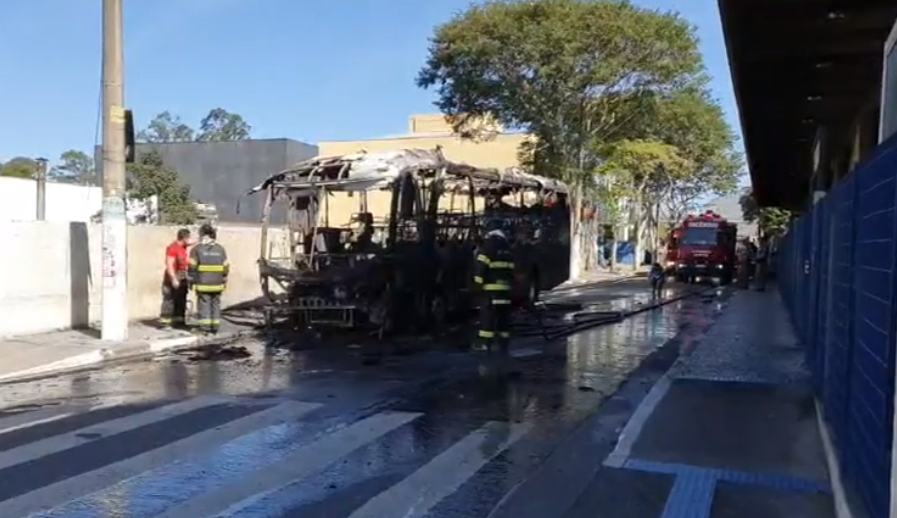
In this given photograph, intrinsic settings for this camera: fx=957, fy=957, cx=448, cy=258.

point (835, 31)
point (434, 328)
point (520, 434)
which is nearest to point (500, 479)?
point (520, 434)

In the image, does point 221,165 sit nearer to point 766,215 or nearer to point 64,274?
point 766,215

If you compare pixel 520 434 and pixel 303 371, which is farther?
pixel 303 371

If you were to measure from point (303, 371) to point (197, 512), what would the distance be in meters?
6.03

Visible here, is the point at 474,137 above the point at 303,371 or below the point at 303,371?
above

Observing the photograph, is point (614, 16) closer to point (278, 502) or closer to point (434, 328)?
point (434, 328)

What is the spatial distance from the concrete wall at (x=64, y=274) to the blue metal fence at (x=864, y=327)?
11683 mm

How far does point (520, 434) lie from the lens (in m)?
8.14

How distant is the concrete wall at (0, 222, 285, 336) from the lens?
14359mm

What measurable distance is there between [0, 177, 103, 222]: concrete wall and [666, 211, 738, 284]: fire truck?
22.4 m

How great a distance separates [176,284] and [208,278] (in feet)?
5.73

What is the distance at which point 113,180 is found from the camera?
1404 centimetres

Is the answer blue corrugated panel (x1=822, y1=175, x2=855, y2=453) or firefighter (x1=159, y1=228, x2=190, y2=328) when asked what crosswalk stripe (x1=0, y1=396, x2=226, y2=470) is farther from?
firefighter (x1=159, y1=228, x2=190, y2=328)

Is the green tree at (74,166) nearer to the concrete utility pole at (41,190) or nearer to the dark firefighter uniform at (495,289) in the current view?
the concrete utility pole at (41,190)

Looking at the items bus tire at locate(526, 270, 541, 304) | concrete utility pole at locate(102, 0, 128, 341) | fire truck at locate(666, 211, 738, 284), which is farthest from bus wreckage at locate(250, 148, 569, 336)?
fire truck at locate(666, 211, 738, 284)
